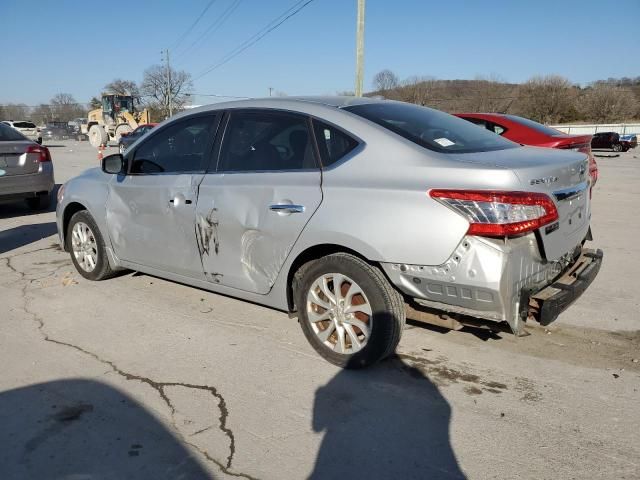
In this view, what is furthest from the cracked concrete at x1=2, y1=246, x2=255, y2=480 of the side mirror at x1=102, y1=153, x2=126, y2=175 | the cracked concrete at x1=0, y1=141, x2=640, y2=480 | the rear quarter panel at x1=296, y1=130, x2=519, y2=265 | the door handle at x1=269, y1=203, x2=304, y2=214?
the side mirror at x1=102, y1=153, x2=126, y2=175

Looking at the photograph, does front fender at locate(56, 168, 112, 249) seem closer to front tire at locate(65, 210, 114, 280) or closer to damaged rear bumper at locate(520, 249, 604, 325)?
front tire at locate(65, 210, 114, 280)

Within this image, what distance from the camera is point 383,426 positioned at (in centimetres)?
278

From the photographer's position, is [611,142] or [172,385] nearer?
[172,385]

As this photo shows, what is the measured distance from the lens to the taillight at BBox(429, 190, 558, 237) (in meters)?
2.72

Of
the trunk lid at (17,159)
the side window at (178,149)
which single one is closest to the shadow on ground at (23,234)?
the trunk lid at (17,159)

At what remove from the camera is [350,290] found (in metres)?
3.26

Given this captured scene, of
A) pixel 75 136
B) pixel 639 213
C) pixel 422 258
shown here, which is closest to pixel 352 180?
pixel 422 258

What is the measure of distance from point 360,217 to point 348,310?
63cm

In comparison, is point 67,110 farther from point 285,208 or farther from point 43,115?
point 285,208

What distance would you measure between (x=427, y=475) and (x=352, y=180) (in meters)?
1.68

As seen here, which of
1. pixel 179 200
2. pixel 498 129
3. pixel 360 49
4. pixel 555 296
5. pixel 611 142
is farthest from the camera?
pixel 611 142

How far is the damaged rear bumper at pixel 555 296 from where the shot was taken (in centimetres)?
288

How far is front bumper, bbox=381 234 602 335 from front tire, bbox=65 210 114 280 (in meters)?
3.22

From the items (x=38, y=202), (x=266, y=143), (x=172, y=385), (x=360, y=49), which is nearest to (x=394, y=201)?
(x=266, y=143)
